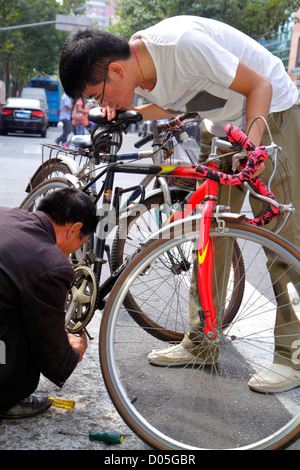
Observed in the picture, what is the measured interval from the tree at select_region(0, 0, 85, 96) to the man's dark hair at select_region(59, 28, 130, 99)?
38419 millimetres

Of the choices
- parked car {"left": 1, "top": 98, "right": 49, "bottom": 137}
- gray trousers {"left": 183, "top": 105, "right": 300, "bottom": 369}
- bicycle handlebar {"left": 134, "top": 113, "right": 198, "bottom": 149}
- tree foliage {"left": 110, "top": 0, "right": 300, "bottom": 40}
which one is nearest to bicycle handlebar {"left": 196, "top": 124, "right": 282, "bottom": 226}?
gray trousers {"left": 183, "top": 105, "right": 300, "bottom": 369}

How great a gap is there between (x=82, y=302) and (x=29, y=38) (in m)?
44.0

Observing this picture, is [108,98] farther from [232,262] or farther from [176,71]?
[232,262]

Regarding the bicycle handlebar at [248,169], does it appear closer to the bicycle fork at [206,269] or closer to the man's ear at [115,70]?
the bicycle fork at [206,269]

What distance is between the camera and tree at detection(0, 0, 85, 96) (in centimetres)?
3959

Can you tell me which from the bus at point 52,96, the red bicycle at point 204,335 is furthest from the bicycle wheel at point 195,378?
the bus at point 52,96

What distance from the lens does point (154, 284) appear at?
12.9ft

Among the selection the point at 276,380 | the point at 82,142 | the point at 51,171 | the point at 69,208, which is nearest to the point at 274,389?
the point at 276,380

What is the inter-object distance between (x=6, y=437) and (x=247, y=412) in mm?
1086

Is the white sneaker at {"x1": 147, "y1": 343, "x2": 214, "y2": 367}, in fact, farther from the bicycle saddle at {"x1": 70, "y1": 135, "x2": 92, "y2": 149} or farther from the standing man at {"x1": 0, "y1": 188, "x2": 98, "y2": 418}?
the bicycle saddle at {"x1": 70, "y1": 135, "x2": 92, "y2": 149}

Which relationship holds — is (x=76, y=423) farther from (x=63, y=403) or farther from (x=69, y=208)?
(x=69, y=208)

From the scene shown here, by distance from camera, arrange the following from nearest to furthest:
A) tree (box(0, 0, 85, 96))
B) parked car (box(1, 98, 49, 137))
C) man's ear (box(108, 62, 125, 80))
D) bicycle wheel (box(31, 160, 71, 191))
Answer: man's ear (box(108, 62, 125, 80))
bicycle wheel (box(31, 160, 71, 191))
parked car (box(1, 98, 49, 137))
tree (box(0, 0, 85, 96))

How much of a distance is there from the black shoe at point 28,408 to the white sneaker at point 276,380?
104cm

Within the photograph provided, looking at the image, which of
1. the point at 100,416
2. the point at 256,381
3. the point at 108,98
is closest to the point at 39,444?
the point at 100,416
